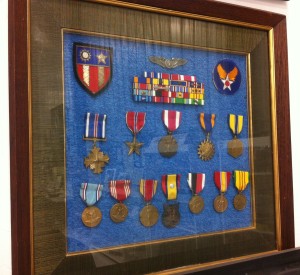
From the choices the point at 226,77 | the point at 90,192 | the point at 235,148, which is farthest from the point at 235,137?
the point at 90,192

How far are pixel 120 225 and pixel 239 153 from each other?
0.99 feet

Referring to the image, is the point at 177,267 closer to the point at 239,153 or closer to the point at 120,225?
the point at 120,225

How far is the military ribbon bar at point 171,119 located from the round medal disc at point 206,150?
7 cm

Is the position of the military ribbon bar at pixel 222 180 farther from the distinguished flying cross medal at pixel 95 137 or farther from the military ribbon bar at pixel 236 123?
the distinguished flying cross medal at pixel 95 137

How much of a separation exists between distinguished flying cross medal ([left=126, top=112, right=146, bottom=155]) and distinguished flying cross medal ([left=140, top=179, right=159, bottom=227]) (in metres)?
0.06

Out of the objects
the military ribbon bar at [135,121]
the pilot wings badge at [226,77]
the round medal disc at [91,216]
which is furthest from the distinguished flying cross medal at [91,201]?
the pilot wings badge at [226,77]

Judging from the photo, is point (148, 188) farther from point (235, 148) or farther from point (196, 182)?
point (235, 148)

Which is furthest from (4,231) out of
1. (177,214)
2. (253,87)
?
(253,87)

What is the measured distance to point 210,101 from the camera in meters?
0.76

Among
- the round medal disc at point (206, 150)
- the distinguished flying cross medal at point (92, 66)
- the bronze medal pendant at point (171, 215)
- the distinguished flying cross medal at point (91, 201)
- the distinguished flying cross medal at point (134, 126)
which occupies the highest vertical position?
the distinguished flying cross medal at point (92, 66)

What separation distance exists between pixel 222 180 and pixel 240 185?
0.05 meters

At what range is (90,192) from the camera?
63 cm

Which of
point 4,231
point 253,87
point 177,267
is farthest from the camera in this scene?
point 253,87

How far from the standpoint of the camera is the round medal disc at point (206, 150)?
2.45 ft
